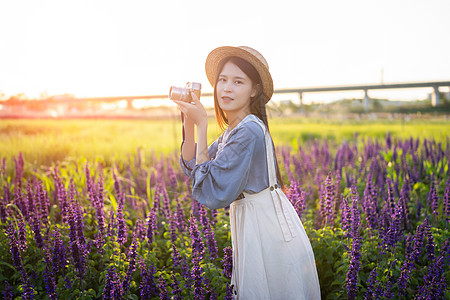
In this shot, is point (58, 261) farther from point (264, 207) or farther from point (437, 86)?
point (437, 86)

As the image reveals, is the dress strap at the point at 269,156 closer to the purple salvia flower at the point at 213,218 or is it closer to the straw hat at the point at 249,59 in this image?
the straw hat at the point at 249,59

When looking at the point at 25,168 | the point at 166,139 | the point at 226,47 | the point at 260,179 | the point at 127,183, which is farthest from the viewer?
the point at 166,139

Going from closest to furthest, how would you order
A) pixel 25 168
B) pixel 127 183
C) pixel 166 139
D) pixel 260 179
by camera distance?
pixel 260 179, pixel 127 183, pixel 25 168, pixel 166 139

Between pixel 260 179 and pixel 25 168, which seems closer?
pixel 260 179

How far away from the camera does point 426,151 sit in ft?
19.7

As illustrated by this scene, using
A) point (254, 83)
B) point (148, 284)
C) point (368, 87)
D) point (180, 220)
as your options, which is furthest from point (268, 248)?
point (368, 87)

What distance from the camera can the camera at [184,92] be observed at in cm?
215

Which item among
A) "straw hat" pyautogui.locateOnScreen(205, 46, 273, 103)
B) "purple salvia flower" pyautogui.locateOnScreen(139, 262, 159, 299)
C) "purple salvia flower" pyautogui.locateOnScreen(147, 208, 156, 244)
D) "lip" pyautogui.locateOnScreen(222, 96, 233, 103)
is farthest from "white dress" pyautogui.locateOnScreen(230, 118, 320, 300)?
"purple salvia flower" pyautogui.locateOnScreen(147, 208, 156, 244)

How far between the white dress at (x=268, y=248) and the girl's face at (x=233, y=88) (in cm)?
22

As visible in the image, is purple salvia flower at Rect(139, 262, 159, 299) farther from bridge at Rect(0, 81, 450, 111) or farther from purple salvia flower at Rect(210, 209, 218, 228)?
bridge at Rect(0, 81, 450, 111)

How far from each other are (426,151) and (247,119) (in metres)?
5.05

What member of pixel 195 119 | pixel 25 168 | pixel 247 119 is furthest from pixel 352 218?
pixel 25 168

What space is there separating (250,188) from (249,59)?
2.68 ft

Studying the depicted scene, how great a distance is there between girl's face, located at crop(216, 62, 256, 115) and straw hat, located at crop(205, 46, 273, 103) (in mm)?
88
